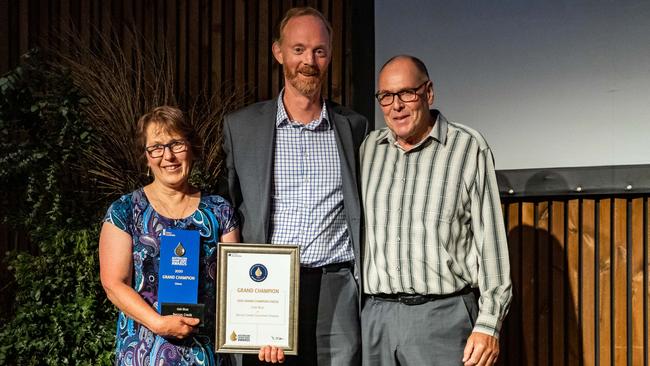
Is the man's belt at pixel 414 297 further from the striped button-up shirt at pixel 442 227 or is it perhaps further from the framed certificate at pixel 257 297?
the framed certificate at pixel 257 297

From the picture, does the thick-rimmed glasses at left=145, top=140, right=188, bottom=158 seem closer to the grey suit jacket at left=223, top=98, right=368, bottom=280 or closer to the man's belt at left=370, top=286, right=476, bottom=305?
the grey suit jacket at left=223, top=98, right=368, bottom=280

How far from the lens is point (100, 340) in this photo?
4207 millimetres

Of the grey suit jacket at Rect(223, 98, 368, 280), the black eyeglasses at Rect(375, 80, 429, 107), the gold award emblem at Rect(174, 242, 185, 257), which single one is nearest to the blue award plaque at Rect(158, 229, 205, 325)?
the gold award emblem at Rect(174, 242, 185, 257)

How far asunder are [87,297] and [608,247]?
2.41m

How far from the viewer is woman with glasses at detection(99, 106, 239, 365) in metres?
2.75

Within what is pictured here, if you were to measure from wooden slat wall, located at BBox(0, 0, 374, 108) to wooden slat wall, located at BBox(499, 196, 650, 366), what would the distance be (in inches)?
61.0

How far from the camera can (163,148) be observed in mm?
2818

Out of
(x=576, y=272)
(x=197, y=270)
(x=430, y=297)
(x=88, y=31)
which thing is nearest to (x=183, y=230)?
(x=197, y=270)

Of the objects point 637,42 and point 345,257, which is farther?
point 637,42

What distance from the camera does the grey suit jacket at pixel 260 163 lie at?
3.03m

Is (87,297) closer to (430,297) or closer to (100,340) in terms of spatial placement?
(100,340)

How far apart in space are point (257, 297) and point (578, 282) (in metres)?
2.06

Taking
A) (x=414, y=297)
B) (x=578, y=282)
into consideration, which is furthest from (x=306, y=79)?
(x=578, y=282)

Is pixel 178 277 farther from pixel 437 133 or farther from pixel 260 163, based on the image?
pixel 437 133
